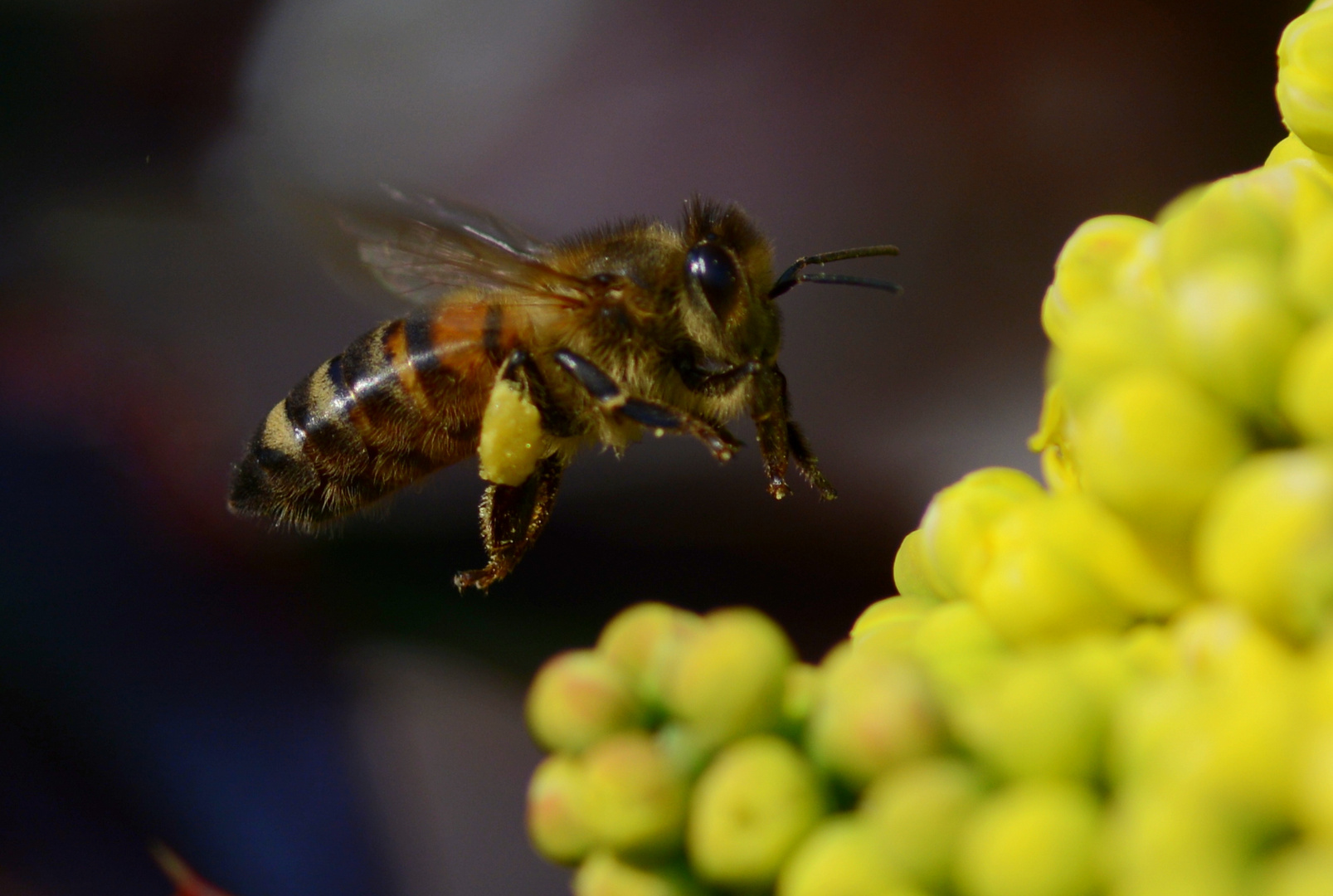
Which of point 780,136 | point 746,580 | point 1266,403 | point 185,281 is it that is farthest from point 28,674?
Result: point 1266,403

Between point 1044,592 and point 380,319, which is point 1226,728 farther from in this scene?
point 380,319

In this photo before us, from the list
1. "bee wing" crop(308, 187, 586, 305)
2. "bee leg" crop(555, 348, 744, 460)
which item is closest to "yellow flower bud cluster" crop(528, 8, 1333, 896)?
"bee leg" crop(555, 348, 744, 460)

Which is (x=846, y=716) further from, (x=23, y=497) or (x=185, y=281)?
(x=185, y=281)

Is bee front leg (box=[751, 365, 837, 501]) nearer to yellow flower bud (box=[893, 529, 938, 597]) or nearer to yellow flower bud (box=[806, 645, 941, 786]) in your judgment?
yellow flower bud (box=[893, 529, 938, 597])

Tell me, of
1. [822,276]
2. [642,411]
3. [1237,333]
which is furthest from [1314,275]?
[822,276]

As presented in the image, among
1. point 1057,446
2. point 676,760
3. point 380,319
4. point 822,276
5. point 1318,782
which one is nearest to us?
point 1318,782
